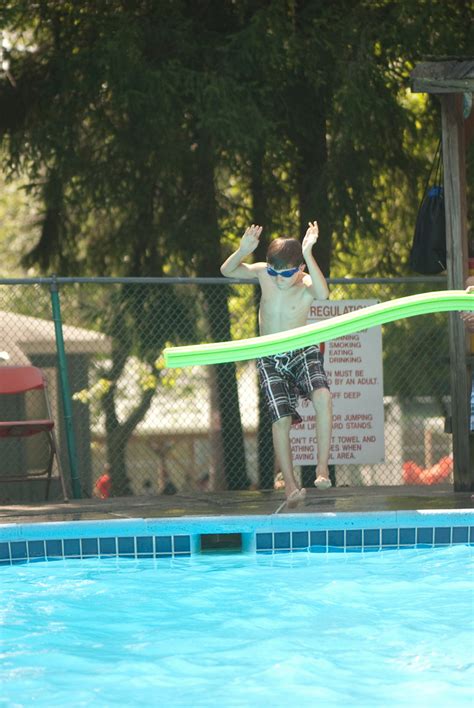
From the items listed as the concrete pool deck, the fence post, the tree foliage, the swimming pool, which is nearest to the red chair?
the fence post

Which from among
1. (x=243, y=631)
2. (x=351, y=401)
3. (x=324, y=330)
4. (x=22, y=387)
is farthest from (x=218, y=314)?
(x=243, y=631)

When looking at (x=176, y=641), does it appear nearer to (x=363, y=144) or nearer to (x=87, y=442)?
(x=87, y=442)

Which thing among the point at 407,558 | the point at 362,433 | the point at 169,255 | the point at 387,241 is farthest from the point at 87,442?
the point at 407,558

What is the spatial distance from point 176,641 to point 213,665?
44 centimetres

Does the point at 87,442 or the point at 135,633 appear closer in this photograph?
the point at 135,633

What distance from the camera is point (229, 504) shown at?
322 inches

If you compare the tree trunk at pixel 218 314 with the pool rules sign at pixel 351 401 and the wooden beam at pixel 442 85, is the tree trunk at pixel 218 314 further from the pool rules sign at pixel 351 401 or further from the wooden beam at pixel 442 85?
the wooden beam at pixel 442 85

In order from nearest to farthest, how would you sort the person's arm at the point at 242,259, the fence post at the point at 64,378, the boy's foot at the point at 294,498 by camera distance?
the person's arm at the point at 242,259 < the boy's foot at the point at 294,498 < the fence post at the point at 64,378

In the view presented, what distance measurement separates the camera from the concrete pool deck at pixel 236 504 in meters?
7.58

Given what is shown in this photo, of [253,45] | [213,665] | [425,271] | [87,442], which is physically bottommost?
[213,665]

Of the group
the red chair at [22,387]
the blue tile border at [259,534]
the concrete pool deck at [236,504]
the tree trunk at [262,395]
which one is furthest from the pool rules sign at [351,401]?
the blue tile border at [259,534]

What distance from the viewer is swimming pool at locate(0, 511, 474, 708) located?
15.3 feet

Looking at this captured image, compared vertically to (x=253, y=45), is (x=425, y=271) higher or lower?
lower

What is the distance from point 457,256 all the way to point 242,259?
1.65 m
